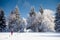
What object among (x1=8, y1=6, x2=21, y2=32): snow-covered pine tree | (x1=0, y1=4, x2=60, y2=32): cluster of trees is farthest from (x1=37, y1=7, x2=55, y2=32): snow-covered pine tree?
(x1=8, y1=6, x2=21, y2=32): snow-covered pine tree

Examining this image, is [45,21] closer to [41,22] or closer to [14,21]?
[41,22]

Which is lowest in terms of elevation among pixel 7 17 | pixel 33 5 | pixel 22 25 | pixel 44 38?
pixel 44 38

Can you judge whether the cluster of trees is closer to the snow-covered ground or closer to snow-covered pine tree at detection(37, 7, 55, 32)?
snow-covered pine tree at detection(37, 7, 55, 32)

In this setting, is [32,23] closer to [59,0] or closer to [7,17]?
[7,17]

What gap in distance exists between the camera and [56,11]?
361 cm

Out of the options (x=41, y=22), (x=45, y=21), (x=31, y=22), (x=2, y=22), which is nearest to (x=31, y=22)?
(x=31, y=22)

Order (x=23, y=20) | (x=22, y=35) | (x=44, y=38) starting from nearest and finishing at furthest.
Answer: (x=44, y=38) < (x=22, y=35) < (x=23, y=20)

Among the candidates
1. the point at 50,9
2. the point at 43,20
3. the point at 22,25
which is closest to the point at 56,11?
the point at 50,9

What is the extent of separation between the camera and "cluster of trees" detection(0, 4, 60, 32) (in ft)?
11.9

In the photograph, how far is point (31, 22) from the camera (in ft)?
12.2

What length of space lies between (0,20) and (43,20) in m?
1.23

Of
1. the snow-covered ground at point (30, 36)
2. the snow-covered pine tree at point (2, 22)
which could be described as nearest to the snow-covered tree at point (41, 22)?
the snow-covered ground at point (30, 36)

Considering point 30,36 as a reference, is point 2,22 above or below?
above

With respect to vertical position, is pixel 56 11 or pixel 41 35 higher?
pixel 56 11
